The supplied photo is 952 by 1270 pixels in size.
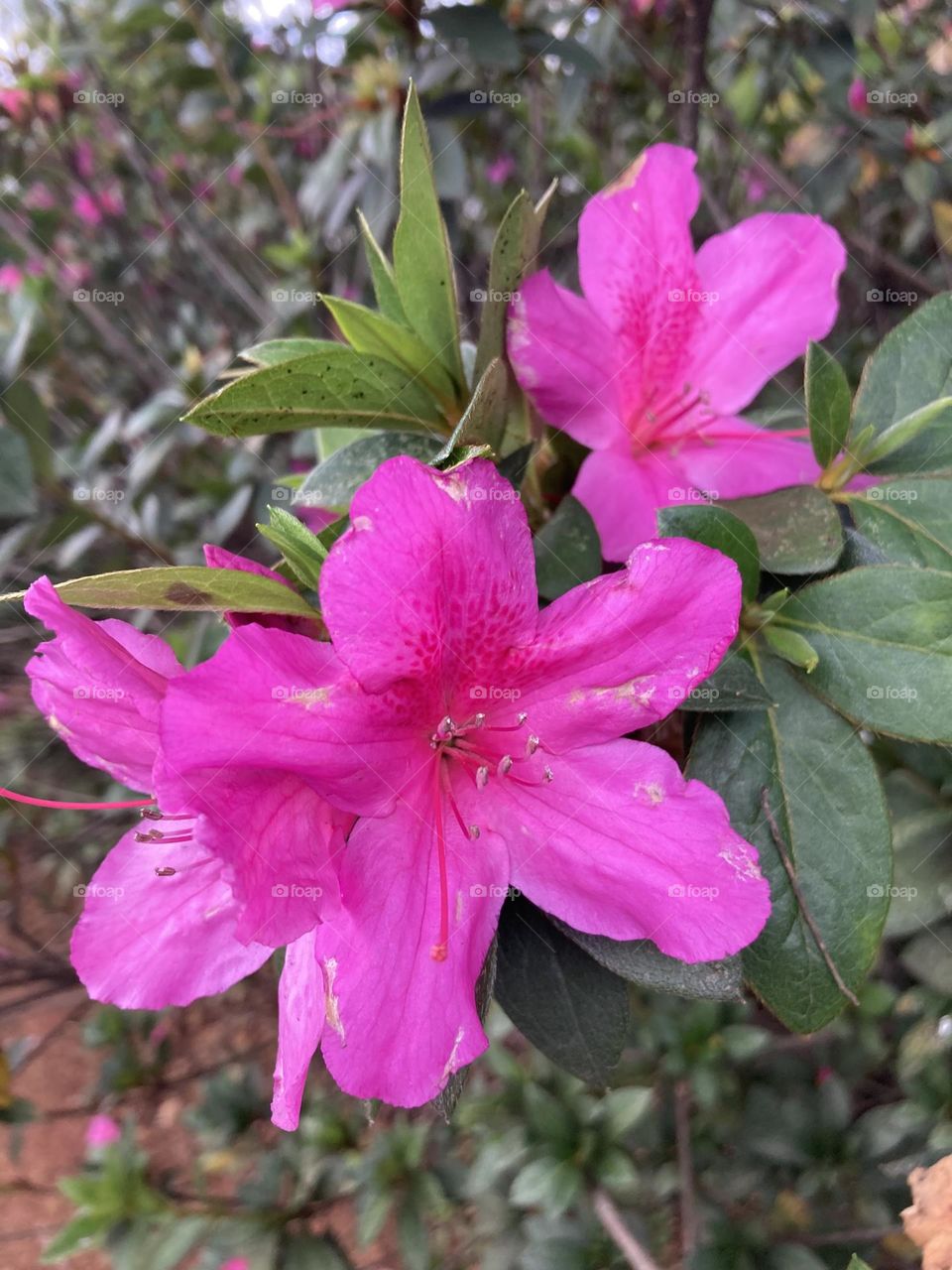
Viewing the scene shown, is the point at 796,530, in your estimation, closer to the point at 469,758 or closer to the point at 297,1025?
the point at 469,758

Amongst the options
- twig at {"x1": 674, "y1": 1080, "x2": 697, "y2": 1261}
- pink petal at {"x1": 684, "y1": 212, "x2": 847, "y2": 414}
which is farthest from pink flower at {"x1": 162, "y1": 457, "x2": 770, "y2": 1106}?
twig at {"x1": 674, "y1": 1080, "x2": 697, "y2": 1261}

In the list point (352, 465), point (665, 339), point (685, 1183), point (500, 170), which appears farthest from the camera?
point (500, 170)

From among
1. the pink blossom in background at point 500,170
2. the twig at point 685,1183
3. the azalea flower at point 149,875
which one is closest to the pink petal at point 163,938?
the azalea flower at point 149,875

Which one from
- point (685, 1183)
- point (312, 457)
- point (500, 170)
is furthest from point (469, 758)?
point (500, 170)

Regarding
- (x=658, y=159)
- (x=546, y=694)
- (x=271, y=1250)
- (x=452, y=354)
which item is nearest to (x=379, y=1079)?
(x=546, y=694)

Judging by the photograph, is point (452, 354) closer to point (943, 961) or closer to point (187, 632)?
point (943, 961)

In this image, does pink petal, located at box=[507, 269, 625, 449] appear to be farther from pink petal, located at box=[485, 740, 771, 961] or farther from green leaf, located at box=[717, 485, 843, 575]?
pink petal, located at box=[485, 740, 771, 961]
